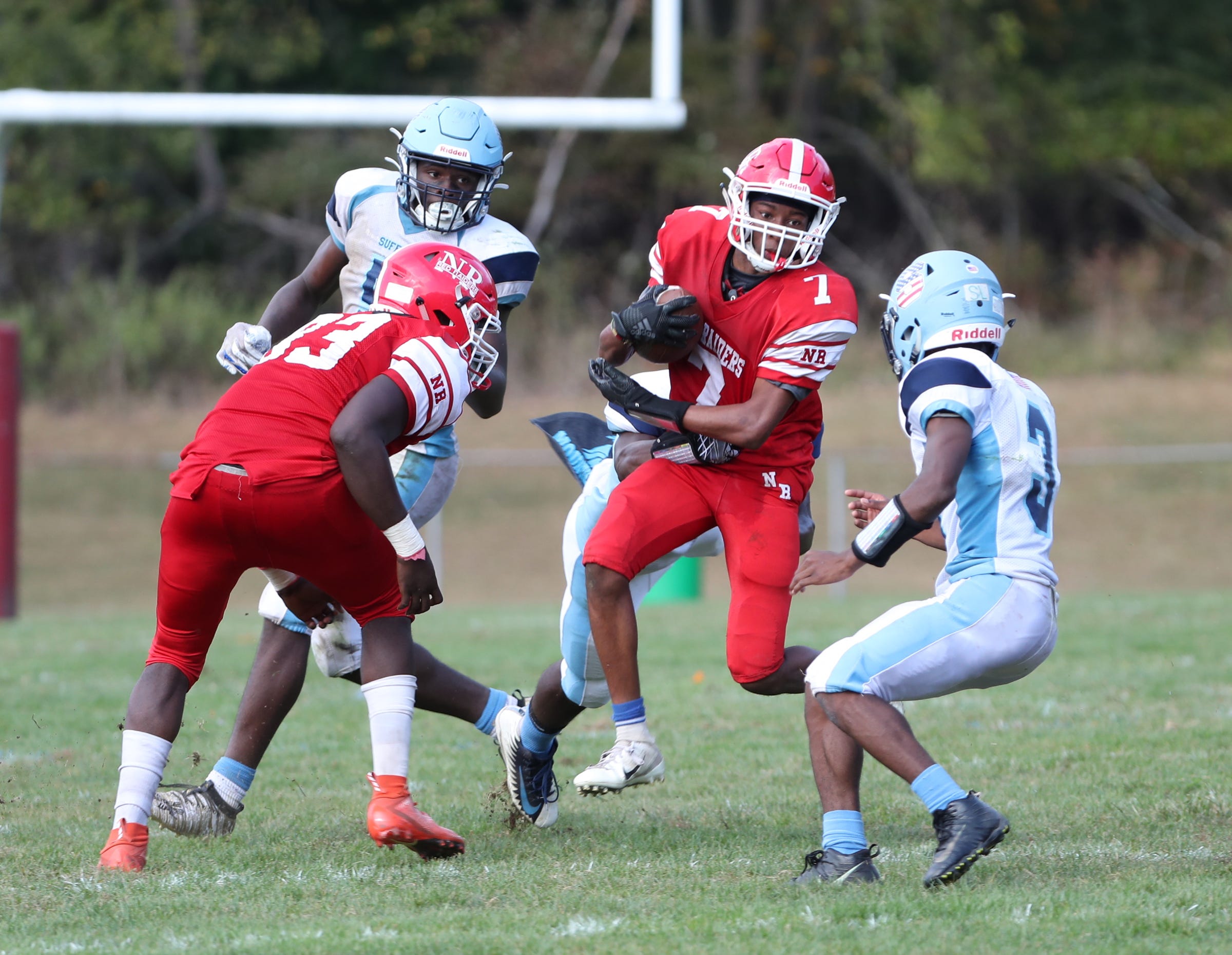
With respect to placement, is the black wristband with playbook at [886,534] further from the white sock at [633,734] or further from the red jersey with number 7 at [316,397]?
the red jersey with number 7 at [316,397]

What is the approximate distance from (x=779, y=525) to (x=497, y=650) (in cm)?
500

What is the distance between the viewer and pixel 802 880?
383cm

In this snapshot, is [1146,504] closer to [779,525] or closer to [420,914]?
[779,525]

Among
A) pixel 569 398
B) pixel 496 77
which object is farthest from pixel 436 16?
pixel 569 398

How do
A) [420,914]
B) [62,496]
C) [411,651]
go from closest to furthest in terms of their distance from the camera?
[420,914], [411,651], [62,496]

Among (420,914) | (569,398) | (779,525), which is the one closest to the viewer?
(420,914)

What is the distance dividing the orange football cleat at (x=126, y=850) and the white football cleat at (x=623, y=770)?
1.18 metres

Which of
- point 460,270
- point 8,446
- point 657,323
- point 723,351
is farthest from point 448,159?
point 8,446

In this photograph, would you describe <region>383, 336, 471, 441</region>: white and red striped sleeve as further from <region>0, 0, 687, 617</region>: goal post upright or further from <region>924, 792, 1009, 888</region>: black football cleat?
<region>0, 0, 687, 617</region>: goal post upright

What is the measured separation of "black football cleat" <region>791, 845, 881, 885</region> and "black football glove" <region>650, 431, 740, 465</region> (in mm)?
1289

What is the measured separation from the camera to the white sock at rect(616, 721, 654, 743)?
4438 millimetres

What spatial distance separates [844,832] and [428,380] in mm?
1554

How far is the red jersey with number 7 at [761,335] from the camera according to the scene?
4512mm

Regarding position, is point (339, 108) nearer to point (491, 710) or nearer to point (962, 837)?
point (491, 710)
